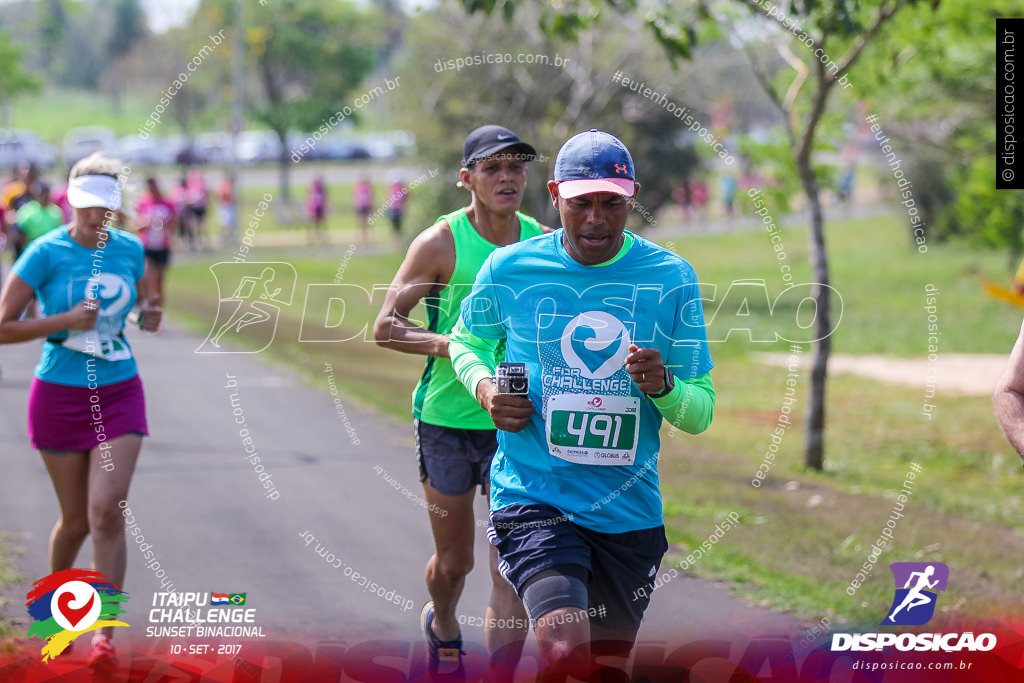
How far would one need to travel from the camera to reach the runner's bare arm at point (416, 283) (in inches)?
190

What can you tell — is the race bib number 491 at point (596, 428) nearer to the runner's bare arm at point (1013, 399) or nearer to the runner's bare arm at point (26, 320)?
the runner's bare arm at point (1013, 399)

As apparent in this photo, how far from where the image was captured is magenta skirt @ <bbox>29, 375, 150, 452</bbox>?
16.9ft

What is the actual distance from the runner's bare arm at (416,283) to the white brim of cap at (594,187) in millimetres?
1204

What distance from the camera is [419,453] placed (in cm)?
494

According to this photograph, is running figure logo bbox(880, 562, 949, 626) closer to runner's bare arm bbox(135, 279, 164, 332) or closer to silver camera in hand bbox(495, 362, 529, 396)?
silver camera in hand bbox(495, 362, 529, 396)

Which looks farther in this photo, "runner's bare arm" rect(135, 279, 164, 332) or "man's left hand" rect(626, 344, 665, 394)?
"runner's bare arm" rect(135, 279, 164, 332)

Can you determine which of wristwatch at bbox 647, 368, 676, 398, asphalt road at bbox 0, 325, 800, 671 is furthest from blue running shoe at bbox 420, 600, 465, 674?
wristwatch at bbox 647, 368, 676, 398

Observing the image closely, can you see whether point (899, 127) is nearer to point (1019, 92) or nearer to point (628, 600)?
point (1019, 92)

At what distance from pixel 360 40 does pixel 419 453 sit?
36.4 meters

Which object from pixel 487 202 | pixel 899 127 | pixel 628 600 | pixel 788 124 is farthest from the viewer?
pixel 899 127

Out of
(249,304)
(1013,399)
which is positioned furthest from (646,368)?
(249,304)

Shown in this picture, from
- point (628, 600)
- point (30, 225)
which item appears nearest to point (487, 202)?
point (628, 600)

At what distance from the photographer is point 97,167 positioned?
5.18 metres

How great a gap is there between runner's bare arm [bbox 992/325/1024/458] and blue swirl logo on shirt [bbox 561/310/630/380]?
Result: 112 cm
